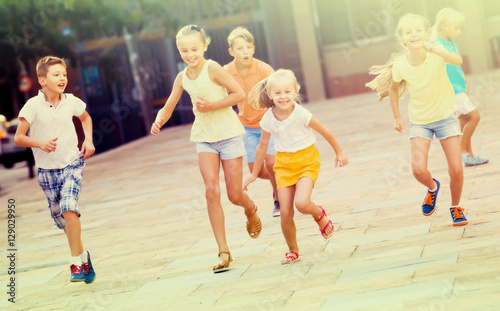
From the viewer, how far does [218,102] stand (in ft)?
19.9

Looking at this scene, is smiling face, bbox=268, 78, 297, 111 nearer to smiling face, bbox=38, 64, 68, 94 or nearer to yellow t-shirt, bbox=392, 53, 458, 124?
yellow t-shirt, bbox=392, 53, 458, 124

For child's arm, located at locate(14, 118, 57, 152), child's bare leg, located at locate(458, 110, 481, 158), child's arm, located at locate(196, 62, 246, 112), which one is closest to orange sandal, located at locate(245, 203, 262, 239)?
child's arm, located at locate(196, 62, 246, 112)

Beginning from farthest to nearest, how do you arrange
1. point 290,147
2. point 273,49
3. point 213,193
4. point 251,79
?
1. point 273,49
2. point 251,79
3. point 213,193
4. point 290,147

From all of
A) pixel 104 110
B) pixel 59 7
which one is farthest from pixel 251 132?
pixel 104 110

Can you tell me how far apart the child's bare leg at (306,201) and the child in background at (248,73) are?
55.1 inches

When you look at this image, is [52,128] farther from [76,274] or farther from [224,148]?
[224,148]

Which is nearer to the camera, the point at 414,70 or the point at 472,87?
the point at 414,70

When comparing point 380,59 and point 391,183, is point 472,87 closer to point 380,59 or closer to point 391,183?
point 380,59

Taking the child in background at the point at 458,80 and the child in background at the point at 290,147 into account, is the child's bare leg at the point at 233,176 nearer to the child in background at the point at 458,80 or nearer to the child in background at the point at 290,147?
the child in background at the point at 290,147

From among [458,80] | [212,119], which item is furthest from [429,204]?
[458,80]

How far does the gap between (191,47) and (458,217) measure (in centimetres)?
216

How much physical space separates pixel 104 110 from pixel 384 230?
62.2 feet

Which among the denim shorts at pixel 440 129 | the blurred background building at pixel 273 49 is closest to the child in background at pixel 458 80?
the denim shorts at pixel 440 129

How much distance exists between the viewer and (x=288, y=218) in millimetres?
5828
